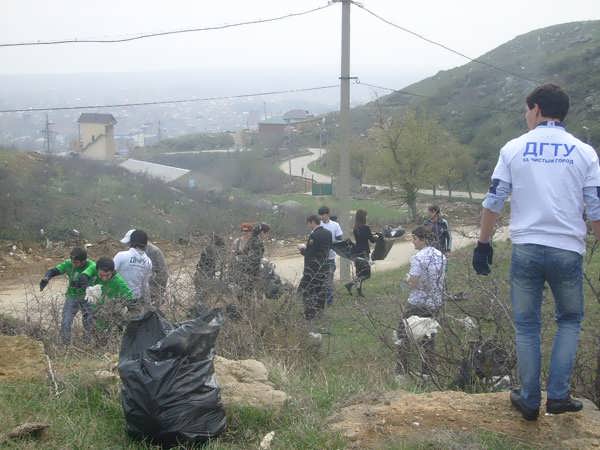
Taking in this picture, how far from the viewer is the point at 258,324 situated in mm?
6852

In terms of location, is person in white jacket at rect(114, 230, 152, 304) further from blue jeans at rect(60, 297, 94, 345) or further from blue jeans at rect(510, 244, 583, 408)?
blue jeans at rect(510, 244, 583, 408)

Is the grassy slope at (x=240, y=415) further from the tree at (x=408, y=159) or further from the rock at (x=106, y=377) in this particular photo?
the tree at (x=408, y=159)

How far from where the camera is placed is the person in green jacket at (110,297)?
674 centimetres

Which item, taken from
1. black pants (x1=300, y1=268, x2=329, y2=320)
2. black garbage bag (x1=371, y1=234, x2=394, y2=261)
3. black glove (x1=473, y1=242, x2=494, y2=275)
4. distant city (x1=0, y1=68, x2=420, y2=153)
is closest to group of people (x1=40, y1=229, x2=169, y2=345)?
black pants (x1=300, y1=268, x2=329, y2=320)

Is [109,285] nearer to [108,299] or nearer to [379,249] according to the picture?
[108,299]

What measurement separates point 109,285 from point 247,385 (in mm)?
3477

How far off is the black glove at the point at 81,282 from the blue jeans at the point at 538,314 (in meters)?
5.24

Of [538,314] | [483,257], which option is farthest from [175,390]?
[538,314]

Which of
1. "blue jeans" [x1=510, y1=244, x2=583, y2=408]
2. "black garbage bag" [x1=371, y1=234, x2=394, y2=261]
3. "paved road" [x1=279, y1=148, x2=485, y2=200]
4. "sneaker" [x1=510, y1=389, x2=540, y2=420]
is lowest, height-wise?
"paved road" [x1=279, y1=148, x2=485, y2=200]

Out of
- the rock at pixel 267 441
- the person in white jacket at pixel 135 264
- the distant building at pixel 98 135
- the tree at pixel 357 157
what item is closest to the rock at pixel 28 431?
the rock at pixel 267 441

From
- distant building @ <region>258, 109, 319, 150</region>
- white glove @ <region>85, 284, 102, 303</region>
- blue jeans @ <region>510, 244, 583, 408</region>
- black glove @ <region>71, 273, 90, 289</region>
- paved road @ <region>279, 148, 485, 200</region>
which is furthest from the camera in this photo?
distant building @ <region>258, 109, 319, 150</region>

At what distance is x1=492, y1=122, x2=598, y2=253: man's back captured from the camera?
387 cm

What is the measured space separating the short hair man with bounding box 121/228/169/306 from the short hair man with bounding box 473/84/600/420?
3997mm

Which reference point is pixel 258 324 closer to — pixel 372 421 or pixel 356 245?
pixel 372 421
